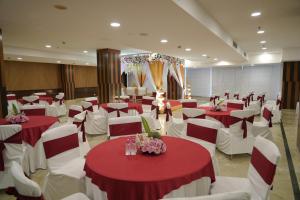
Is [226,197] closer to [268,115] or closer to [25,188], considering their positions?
[25,188]

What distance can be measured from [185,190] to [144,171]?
14.7 inches

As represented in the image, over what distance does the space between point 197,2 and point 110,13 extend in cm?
153

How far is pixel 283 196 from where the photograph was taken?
9.25 feet

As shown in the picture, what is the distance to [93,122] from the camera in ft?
18.7

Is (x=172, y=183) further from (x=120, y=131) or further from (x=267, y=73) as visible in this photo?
(x=267, y=73)

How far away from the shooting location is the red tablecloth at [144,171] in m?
1.62

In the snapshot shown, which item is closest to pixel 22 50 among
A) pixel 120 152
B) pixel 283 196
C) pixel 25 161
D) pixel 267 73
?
pixel 25 161

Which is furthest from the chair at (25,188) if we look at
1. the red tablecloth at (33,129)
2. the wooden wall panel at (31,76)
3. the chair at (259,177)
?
the wooden wall panel at (31,76)

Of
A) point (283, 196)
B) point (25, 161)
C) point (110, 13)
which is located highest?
point (110, 13)

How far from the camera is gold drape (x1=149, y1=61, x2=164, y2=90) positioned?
10109mm

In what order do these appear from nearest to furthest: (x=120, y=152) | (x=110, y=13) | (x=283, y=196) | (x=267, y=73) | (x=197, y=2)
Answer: (x=120, y=152) → (x=283, y=196) → (x=110, y=13) → (x=197, y=2) → (x=267, y=73)

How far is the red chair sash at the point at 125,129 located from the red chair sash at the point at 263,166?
65.8 inches

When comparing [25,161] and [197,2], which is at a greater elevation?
[197,2]

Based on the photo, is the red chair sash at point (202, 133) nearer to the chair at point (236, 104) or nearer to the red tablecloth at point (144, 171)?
the red tablecloth at point (144, 171)
